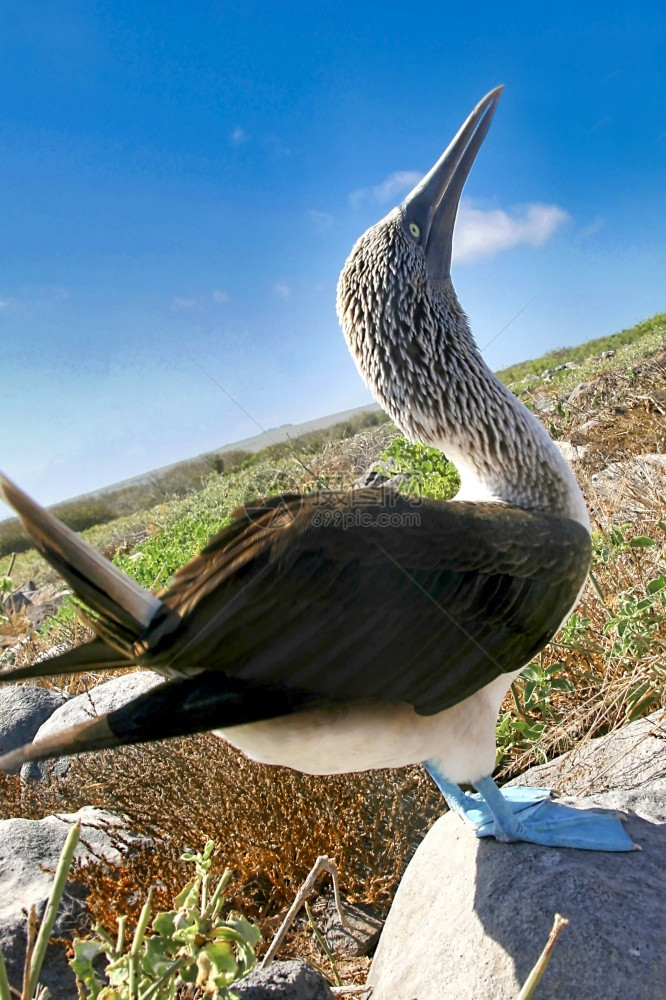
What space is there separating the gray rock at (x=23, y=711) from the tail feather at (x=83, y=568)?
13.8 ft

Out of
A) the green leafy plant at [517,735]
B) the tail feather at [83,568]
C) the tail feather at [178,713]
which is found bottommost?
the green leafy plant at [517,735]

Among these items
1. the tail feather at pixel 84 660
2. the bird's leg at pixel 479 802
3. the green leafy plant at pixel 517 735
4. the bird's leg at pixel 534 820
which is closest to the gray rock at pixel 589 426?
the green leafy plant at pixel 517 735

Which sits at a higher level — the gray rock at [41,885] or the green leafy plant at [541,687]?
the gray rock at [41,885]

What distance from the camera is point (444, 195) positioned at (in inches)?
134

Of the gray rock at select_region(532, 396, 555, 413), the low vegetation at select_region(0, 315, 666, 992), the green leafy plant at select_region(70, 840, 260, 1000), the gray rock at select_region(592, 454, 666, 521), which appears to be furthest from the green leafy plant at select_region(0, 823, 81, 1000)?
the gray rock at select_region(532, 396, 555, 413)

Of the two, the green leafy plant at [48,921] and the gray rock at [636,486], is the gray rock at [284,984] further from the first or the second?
the gray rock at [636,486]

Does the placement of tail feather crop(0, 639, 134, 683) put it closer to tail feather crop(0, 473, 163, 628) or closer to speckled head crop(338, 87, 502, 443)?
tail feather crop(0, 473, 163, 628)

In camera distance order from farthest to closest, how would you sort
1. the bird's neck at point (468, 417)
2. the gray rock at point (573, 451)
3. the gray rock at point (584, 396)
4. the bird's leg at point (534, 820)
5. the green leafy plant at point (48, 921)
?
the gray rock at point (584, 396) < the gray rock at point (573, 451) < the bird's neck at point (468, 417) < the bird's leg at point (534, 820) < the green leafy plant at point (48, 921)

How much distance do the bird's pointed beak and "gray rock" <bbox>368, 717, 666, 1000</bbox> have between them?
2481mm

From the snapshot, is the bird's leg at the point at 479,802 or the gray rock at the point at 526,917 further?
the bird's leg at the point at 479,802

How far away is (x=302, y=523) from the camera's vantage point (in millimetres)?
1909

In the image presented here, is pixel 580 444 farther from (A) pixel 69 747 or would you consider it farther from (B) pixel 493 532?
(A) pixel 69 747

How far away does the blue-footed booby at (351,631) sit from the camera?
179 centimetres

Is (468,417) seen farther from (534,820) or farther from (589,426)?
(589,426)
